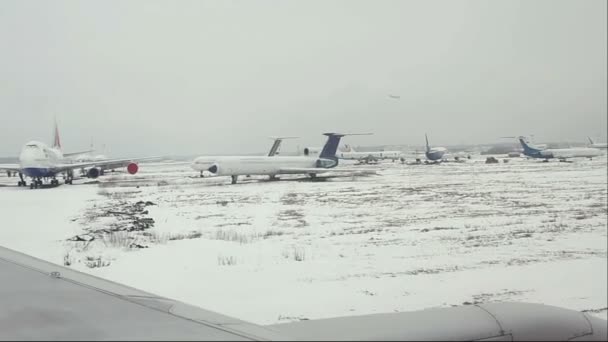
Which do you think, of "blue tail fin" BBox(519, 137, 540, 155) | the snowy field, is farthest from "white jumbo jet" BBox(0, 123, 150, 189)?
"blue tail fin" BBox(519, 137, 540, 155)

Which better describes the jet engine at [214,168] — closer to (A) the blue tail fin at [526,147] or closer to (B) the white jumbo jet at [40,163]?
(B) the white jumbo jet at [40,163]

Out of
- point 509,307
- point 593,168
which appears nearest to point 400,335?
point 509,307

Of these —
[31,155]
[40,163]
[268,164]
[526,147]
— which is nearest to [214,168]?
[268,164]

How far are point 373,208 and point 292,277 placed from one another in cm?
277

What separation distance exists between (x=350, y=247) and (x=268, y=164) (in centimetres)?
1312

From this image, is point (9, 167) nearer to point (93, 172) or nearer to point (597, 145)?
point (93, 172)

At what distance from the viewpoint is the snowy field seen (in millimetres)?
2939

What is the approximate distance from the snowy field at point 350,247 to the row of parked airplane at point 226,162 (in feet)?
1.51

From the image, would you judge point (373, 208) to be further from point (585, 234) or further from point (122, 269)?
point (122, 269)

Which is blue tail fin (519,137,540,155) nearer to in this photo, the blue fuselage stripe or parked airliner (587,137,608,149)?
parked airliner (587,137,608,149)

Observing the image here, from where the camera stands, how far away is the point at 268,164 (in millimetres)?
17047

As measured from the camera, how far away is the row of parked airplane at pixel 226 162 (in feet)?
16.6

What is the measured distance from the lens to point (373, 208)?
587 cm

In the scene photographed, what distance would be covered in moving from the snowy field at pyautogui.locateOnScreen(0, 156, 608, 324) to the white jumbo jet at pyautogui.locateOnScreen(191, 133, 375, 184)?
677 cm
